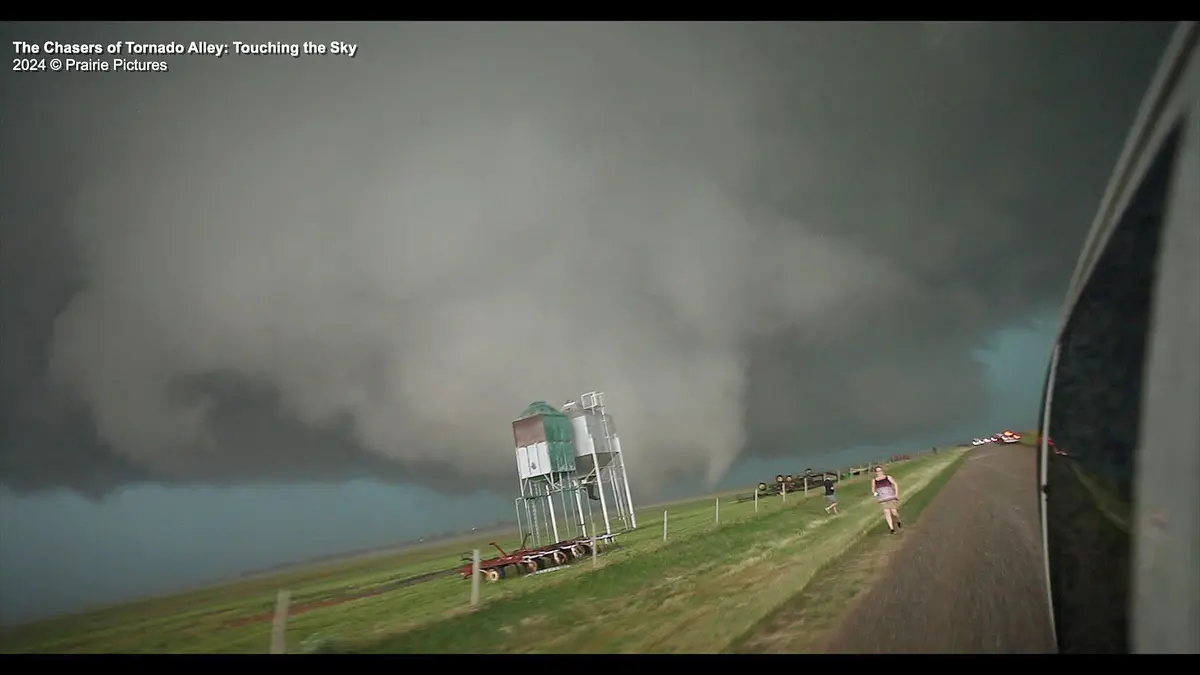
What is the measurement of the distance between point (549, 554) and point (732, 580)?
4287mm

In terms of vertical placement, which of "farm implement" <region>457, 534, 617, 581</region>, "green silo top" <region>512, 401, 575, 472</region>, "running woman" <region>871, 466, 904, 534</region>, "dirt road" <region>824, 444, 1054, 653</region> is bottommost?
"farm implement" <region>457, 534, 617, 581</region>

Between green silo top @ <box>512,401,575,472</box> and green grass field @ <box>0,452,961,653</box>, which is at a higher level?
green silo top @ <box>512,401,575,472</box>

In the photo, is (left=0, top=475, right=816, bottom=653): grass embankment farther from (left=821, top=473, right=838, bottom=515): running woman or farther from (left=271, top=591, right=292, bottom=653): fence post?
(left=821, top=473, right=838, bottom=515): running woman

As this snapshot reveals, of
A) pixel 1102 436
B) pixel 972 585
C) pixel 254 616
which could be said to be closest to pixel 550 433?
pixel 254 616

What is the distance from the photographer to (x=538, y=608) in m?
5.95

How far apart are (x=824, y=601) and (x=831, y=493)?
402 cm

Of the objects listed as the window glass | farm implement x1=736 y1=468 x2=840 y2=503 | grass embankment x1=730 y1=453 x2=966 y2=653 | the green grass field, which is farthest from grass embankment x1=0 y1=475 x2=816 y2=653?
the window glass

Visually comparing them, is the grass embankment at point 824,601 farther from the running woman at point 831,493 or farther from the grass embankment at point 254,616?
the grass embankment at point 254,616

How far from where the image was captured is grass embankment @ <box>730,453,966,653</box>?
14.5 feet

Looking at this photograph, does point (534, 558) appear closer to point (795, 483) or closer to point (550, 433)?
point (550, 433)

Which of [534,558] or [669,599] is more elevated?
[669,599]

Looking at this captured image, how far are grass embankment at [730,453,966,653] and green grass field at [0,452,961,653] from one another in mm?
121
